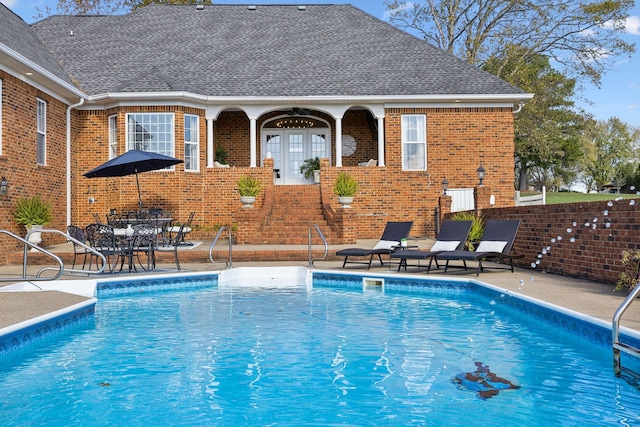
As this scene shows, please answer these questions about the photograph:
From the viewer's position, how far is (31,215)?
14148 millimetres

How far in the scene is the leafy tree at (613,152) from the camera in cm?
6669

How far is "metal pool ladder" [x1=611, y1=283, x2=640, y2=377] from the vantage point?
4.56 meters

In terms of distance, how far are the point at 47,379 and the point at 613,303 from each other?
A: 6.01 m

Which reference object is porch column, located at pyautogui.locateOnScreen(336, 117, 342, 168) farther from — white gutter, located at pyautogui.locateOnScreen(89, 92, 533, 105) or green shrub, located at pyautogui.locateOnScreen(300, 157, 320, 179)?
green shrub, located at pyautogui.locateOnScreen(300, 157, 320, 179)

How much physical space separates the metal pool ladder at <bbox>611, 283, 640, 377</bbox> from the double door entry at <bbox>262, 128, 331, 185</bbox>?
676 inches

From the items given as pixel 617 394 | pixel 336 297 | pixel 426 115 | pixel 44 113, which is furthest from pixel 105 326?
pixel 426 115

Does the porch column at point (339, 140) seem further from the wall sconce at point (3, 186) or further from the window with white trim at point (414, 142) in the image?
the wall sconce at point (3, 186)

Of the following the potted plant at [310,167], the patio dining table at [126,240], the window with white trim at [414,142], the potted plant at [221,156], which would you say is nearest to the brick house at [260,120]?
the window with white trim at [414,142]

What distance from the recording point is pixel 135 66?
20.1 meters

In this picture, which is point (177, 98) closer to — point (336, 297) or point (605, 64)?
point (336, 297)

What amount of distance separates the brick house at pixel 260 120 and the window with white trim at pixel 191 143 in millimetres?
43

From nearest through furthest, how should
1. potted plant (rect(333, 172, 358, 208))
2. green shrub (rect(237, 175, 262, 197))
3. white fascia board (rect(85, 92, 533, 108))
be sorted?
potted plant (rect(333, 172, 358, 208)), green shrub (rect(237, 175, 262, 197)), white fascia board (rect(85, 92, 533, 108))

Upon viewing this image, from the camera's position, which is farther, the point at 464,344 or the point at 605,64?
the point at 605,64

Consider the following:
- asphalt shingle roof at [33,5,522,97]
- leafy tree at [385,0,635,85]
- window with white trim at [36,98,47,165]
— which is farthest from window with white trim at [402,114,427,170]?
leafy tree at [385,0,635,85]
